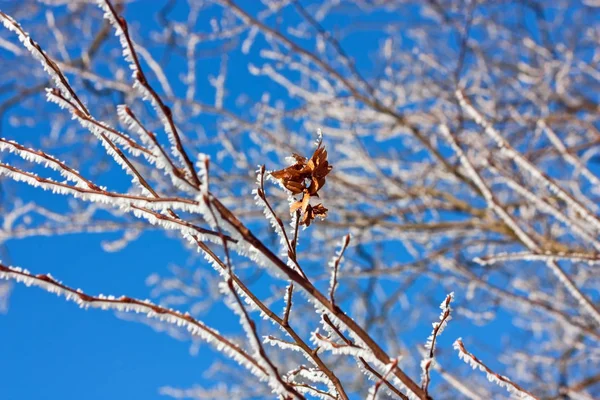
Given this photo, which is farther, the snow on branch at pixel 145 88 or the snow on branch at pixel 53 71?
the snow on branch at pixel 53 71

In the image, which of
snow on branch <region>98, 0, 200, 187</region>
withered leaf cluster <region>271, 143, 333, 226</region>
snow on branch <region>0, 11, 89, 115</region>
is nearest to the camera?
snow on branch <region>98, 0, 200, 187</region>

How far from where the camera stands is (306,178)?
1.00m

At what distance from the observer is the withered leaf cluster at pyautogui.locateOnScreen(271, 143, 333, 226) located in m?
0.99

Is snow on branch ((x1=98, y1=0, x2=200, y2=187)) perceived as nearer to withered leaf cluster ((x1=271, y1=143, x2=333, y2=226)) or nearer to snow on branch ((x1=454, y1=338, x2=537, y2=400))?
withered leaf cluster ((x1=271, y1=143, x2=333, y2=226))

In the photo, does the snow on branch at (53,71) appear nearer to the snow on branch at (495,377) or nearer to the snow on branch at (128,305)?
the snow on branch at (128,305)

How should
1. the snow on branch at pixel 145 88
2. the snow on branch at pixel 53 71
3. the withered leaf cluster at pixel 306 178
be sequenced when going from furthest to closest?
1. the withered leaf cluster at pixel 306 178
2. the snow on branch at pixel 53 71
3. the snow on branch at pixel 145 88

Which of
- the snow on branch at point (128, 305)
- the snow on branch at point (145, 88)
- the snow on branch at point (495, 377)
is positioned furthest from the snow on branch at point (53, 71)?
the snow on branch at point (495, 377)

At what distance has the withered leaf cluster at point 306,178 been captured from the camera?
3.23 ft

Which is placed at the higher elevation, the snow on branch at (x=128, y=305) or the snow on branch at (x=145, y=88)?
the snow on branch at (x=145, y=88)

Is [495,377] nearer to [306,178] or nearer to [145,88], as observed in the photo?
[306,178]

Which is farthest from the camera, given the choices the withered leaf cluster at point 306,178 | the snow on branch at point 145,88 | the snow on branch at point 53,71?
the withered leaf cluster at point 306,178

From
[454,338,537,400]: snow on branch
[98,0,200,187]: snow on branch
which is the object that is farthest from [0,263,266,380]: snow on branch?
[454,338,537,400]: snow on branch

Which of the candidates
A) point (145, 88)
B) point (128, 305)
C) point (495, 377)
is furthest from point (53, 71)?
point (495, 377)

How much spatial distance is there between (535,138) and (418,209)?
0.77 meters
